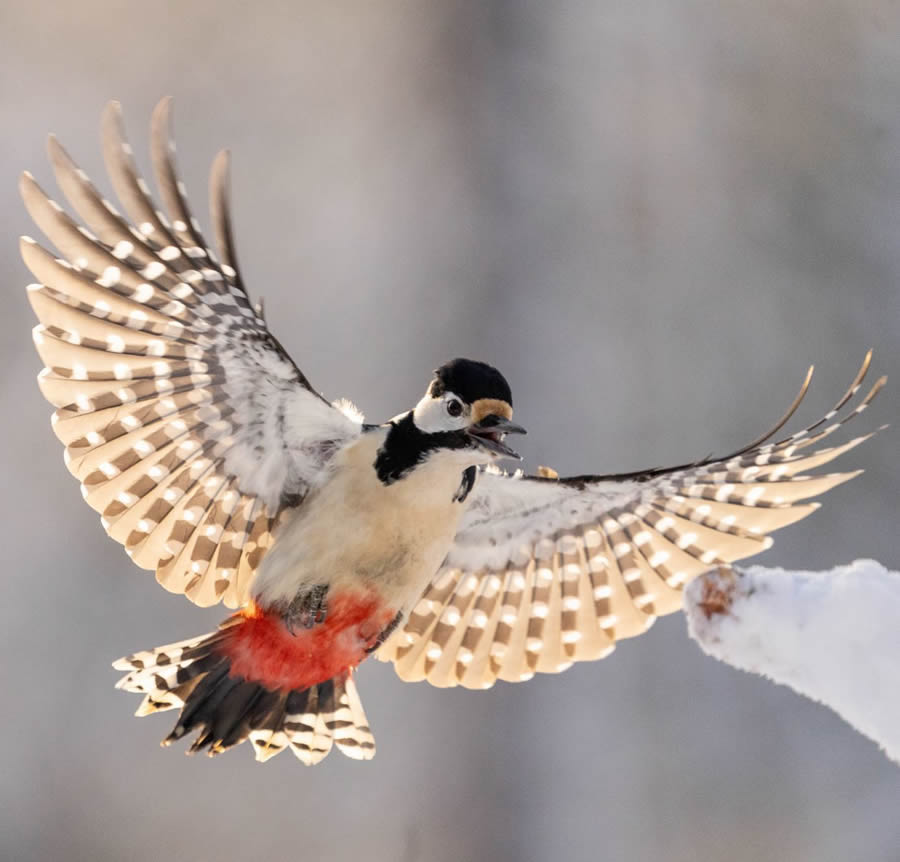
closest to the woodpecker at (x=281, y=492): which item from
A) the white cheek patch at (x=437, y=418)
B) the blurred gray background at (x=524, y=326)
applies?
the white cheek patch at (x=437, y=418)

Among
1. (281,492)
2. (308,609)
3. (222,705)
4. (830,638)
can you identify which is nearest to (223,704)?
(222,705)

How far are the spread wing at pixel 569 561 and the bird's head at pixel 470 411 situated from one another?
398mm

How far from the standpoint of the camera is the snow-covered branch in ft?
2.18

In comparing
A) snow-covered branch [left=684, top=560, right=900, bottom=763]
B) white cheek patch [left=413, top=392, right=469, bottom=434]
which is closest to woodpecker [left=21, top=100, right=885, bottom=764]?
white cheek patch [left=413, top=392, right=469, bottom=434]

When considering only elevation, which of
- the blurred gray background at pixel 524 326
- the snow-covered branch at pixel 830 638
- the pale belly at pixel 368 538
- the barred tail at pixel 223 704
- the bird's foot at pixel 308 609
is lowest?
the snow-covered branch at pixel 830 638

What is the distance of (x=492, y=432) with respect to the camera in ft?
7.30

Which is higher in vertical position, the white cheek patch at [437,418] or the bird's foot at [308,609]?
the white cheek patch at [437,418]

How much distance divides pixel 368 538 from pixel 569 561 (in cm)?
63

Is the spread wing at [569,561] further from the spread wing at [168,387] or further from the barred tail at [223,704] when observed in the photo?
the spread wing at [168,387]

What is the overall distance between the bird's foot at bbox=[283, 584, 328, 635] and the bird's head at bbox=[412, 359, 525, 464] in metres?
0.41

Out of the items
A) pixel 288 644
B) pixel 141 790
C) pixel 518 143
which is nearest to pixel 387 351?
pixel 518 143

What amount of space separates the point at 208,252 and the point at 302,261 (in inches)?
99.4

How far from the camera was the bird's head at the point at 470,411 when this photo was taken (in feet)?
7.28

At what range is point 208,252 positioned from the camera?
89.7 inches
